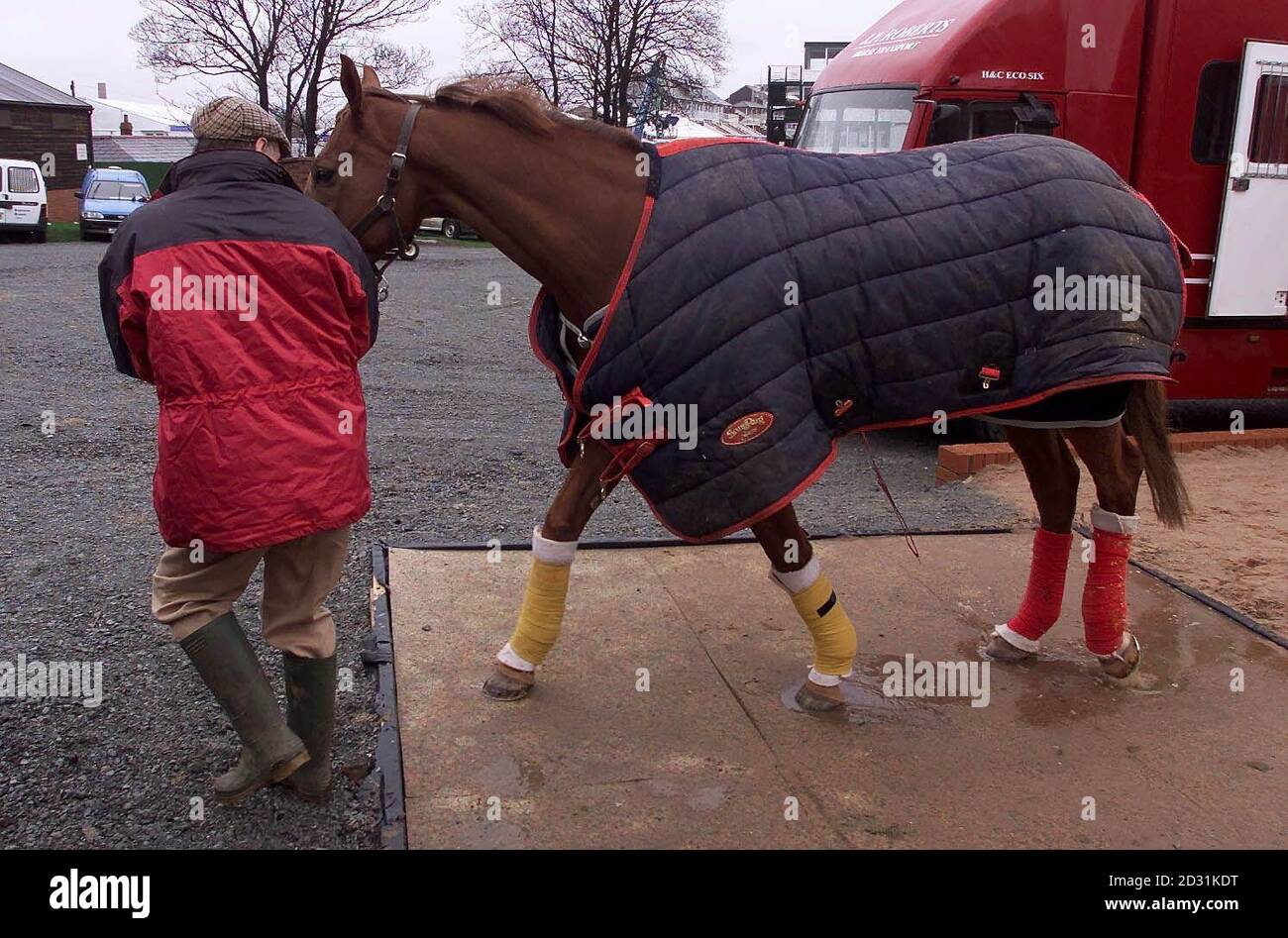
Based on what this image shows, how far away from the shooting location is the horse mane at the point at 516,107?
3311 millimetres

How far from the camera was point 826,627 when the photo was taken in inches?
140

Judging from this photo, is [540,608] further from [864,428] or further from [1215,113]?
[1215,113]

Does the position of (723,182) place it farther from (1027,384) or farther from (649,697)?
(649,697)

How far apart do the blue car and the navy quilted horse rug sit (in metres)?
25.7

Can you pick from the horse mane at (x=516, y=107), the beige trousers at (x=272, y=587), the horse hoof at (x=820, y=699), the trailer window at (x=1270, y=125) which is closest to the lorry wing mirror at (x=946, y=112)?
the trailer window at (x=1270, y=125)

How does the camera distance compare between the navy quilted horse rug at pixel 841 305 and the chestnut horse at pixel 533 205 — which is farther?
the chestnut horse at pixel 533 205

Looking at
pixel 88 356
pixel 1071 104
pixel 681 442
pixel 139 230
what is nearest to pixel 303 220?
pixel 139 230

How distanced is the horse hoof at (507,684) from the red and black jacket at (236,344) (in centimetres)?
101

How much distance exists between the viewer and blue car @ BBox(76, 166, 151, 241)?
1008 inches

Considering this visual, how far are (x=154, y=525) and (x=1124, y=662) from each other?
173 inches

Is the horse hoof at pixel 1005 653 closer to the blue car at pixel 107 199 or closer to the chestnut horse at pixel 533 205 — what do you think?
the chestnut horse at pixel 533 205

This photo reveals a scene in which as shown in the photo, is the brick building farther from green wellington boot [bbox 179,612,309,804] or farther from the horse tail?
the horse tail

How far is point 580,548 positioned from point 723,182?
2.20 metres

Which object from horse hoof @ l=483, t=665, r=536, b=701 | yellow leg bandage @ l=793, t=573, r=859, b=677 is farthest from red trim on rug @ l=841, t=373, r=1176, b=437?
horse hoof @ l=483, t=665, r=536, b=701
